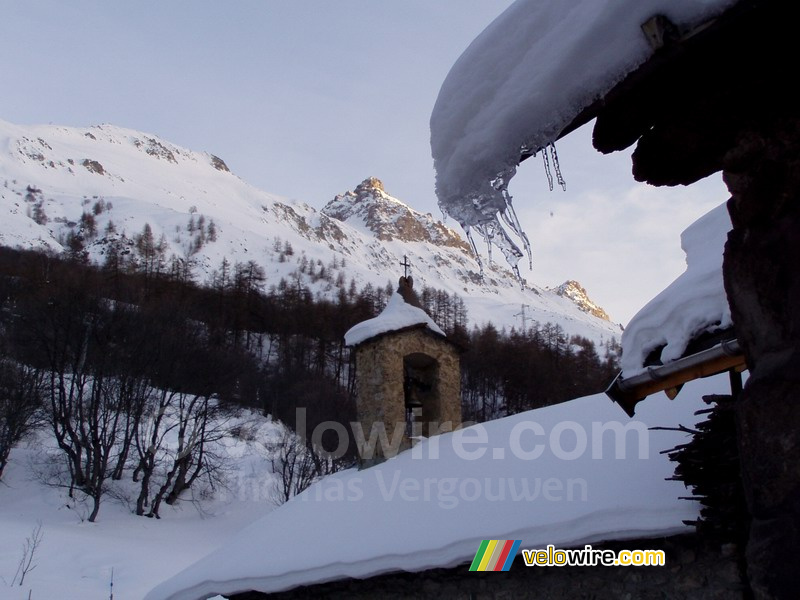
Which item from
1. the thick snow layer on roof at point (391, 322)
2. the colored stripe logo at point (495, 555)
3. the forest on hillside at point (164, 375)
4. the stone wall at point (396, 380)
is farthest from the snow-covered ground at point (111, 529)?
the colored stripe logo at point (495, 555)

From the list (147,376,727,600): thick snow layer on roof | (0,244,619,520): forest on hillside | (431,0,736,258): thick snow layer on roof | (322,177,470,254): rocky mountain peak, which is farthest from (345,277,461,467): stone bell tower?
(322,177,470,254): rocky mountain peak

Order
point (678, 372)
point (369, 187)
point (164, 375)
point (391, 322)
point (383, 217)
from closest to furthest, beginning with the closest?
point (678, 372) → point (391, 322) → point (164, 375) → point (383, 217) → point (369, 187)

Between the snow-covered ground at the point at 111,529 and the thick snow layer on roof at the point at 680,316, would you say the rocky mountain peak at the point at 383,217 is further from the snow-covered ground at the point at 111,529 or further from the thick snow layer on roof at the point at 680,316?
the thick snow layer on roof at the point at 680,316

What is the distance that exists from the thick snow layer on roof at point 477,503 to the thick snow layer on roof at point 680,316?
108 centimetres

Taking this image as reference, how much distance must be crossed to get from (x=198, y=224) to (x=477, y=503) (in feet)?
181

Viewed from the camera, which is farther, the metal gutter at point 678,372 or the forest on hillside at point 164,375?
the forest on hillside at point 164,375

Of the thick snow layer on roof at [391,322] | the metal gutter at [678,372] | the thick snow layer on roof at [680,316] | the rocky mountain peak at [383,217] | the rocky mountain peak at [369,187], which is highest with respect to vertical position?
the rocky mountain peak at [369,187]

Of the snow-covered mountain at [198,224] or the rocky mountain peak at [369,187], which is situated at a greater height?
the rocky mountain peak at [369,187]

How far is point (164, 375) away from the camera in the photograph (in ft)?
70.8

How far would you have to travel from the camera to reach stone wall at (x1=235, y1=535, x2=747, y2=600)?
3939 millimetres

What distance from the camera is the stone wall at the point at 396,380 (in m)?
8.38

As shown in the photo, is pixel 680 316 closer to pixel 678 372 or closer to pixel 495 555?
pixel 678 372

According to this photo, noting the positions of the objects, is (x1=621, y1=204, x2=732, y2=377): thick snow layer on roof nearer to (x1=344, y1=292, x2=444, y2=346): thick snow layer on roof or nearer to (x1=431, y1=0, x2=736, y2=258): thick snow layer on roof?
(x1=431, y1=0, x2=736, y2=258): thick snow layer on roof

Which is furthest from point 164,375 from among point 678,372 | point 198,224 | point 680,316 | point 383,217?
point 383,217
